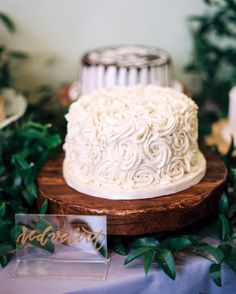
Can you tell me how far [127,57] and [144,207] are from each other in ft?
2.76

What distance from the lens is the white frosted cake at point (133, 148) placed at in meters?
1.16

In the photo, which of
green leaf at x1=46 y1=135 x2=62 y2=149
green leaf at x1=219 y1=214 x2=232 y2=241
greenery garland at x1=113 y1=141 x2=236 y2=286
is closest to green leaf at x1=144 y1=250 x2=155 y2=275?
greenery garland at x1=113 y1=141 x2=236 y2=286

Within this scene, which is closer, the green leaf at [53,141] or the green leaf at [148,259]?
the green leaf at [148,259]

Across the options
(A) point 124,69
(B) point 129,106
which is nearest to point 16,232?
(B) point 129,106

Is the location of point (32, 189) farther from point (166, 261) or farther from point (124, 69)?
point (124, 69)

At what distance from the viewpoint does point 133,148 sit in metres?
1.16

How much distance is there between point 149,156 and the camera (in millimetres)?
1168

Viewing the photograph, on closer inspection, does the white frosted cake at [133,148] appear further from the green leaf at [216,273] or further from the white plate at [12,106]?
the white plate at [12,106]

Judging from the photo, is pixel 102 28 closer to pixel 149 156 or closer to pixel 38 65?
pixel 38 65

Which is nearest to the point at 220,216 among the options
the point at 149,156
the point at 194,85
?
the point at 149,156

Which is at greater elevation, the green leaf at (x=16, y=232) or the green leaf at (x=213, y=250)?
the green leaf at (x=16, y=232)

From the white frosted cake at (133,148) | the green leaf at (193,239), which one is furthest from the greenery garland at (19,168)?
the green leaf at (193,239)

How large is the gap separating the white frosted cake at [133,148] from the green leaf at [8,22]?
0.79m

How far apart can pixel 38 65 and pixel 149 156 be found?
104cm
